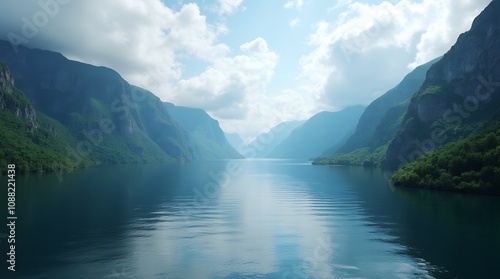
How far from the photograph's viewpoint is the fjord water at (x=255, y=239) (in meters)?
35.3

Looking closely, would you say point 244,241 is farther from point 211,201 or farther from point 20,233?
point 211,201

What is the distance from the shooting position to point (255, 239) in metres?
48.8

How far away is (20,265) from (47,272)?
4.04 meters

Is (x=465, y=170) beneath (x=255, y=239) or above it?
above

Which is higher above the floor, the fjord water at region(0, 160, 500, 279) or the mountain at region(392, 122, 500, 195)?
the mountain at region(392, 122, 500, 195)

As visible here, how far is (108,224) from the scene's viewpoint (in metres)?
55.9

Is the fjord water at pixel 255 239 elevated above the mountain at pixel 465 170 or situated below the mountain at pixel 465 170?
below

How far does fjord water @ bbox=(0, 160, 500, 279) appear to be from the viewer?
3534 centimetres

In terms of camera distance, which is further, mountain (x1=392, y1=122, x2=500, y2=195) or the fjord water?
mountain (x1=392, y1=122, x2=500, y2=195)

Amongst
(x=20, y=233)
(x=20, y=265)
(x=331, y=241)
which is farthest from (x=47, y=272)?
(x=331, y=241)

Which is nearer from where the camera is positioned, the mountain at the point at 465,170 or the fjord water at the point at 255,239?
the fjord water at the point at 255,239

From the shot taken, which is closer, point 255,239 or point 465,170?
point 255,239

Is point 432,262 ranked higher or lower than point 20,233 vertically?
lower

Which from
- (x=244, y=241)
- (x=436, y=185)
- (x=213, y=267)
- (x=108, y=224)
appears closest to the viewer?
(x=213, y=267)
